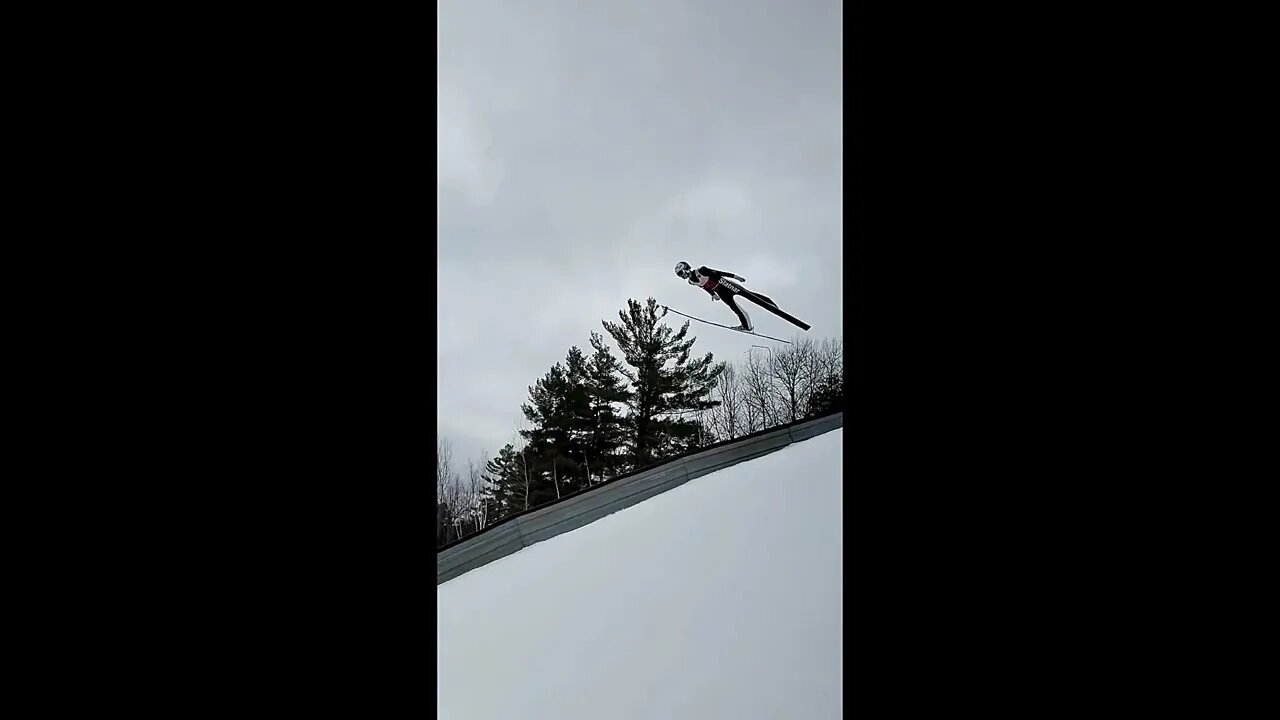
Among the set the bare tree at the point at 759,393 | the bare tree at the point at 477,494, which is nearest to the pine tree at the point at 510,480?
the bare tree at the point at 477,494

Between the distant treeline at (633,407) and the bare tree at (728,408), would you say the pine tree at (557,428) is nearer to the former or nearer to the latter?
the distant treeline at (633,407)

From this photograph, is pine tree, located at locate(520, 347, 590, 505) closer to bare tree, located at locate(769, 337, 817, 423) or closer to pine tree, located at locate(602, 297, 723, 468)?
pine tree, located at locate(602, 297, 723, 468)

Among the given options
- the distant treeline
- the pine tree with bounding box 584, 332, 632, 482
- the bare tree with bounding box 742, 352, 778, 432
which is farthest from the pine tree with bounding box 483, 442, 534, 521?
the bare tree with bounding box 742, 352, 778, 432

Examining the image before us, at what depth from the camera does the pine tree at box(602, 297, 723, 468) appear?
4215 mm

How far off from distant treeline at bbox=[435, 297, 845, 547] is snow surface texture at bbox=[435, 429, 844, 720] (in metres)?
0.81

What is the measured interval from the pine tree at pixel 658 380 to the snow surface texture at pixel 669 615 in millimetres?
980

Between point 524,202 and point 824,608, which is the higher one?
point 524,202

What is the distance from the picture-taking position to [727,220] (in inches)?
179

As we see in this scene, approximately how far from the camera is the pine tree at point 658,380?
4215 millimetres
